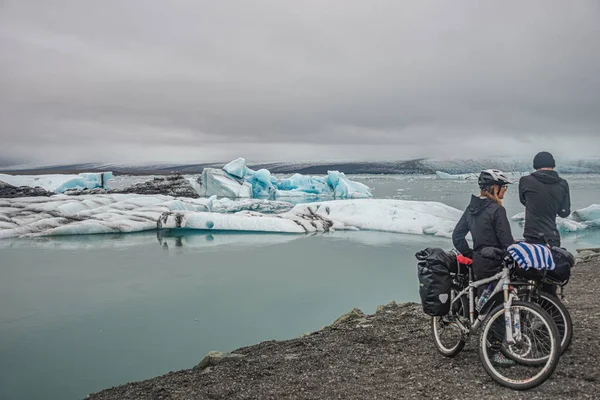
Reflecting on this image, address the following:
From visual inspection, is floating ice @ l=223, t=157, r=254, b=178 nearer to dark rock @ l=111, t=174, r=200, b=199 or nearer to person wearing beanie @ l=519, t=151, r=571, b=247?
dark rock @ l=111, t=174, r=200, b=199

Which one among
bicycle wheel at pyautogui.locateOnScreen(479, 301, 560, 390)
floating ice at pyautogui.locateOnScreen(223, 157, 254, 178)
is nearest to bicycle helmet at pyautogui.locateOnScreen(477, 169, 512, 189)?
bicycle wheel at pyautogui.locateOnScreen(479, 301, 560, 390)

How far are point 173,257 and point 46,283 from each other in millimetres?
3656

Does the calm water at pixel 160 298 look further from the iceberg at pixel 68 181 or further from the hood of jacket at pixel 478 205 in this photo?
the iceberg at pixel 68 181

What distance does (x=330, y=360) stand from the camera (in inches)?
161

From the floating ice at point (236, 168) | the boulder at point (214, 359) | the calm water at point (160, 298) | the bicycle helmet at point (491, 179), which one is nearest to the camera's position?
the bicycle helmet at point (491, 179)

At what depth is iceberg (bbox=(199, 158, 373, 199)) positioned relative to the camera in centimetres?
3167

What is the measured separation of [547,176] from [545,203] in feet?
0.73

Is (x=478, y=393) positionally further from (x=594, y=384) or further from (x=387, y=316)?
(x=387, y=316)

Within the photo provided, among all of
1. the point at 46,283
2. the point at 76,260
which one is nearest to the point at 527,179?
the point at 46,283

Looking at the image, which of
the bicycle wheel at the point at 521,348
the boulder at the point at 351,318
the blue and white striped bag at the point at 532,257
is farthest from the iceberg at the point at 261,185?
the blue and white striped bag at the point at 532,257

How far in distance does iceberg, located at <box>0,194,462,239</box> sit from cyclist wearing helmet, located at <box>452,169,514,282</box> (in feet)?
45.0

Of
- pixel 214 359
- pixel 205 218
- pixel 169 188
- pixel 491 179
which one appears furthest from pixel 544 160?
pixel 169 188

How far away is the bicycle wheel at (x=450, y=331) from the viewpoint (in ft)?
11.0

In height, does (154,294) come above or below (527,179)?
below
